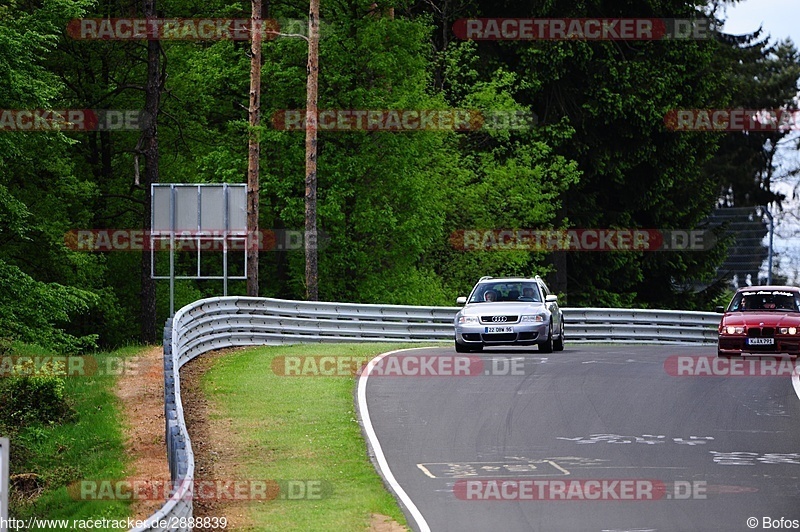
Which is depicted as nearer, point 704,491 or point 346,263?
point 704,491

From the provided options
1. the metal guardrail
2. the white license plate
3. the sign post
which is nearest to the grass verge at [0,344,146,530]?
the metal guardrail

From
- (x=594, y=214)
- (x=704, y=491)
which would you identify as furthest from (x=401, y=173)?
(x=704, y=491)

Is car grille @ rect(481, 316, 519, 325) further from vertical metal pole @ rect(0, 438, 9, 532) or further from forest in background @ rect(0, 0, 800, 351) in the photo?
vertical metal pole @ rect(0, 438, 9, 532)

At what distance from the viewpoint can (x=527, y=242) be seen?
50812mm

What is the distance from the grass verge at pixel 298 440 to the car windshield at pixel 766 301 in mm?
7978

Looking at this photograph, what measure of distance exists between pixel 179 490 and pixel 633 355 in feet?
66.0

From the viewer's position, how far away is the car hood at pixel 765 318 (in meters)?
28.5

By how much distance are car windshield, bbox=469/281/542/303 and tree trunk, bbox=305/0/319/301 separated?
10.1 metres

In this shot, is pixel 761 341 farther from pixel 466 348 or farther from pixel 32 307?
pixel 32 307

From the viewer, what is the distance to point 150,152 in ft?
137

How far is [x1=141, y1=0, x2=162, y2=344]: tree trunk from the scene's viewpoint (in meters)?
41.4

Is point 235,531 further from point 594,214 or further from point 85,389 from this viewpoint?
point 594,214

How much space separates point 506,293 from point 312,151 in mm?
11160

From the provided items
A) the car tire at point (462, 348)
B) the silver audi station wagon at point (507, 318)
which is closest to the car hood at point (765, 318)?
the silver audi station wagon at point (507, 318)
